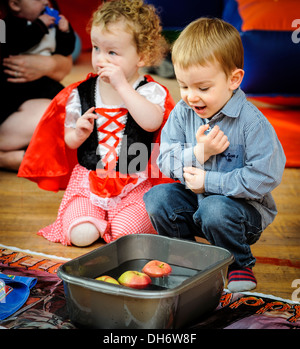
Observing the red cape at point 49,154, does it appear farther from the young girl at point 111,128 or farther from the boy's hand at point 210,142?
the boy's hand at point 210,142

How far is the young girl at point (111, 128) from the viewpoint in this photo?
61.6 inches

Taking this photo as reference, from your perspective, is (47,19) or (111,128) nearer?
(111,128)

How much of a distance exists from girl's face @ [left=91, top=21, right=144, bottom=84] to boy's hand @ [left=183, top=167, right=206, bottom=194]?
0.42m

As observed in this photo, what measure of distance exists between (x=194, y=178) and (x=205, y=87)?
9.1 inches

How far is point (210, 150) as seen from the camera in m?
1.32

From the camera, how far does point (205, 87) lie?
1.27m

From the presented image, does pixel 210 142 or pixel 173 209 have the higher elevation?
pixel 210 142

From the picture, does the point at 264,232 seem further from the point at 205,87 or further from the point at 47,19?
the point at 47,19

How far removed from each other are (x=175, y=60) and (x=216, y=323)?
621 mm

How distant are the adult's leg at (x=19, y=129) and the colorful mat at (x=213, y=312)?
0.88 m

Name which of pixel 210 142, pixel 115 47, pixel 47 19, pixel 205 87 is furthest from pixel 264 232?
pixel 47 19

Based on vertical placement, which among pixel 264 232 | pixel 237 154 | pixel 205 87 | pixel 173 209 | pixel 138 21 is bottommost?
pixel 264 232
